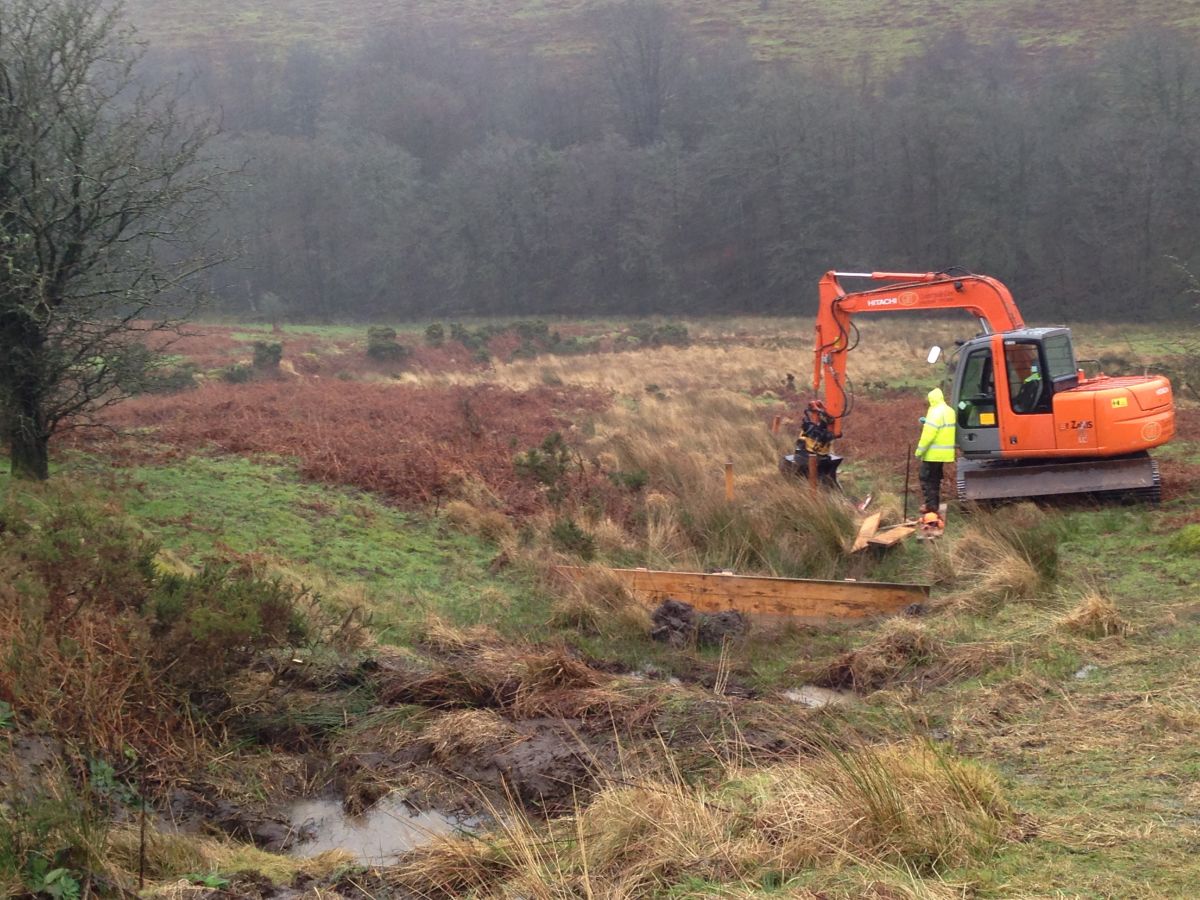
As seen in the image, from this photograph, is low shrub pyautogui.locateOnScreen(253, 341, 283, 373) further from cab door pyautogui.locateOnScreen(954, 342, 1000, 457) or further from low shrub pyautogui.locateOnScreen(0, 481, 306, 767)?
low shrub pyautogui.locateOnScreen(0, 481, 306, 767)

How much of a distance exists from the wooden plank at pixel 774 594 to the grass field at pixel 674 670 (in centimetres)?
39

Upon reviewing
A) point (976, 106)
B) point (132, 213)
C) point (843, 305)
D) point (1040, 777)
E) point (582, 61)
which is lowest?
point (1040, 777)

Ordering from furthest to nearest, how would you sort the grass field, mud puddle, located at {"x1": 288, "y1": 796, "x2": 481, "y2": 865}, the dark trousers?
1. the dark trousers
2. mud puddle, located at {"x1": 288, "y1": 796, "x2": 481, "y2": 865}
3. the grass field

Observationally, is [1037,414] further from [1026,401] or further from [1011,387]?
[1011,387]

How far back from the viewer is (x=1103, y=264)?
48375 mm

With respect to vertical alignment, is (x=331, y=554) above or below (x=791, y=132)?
below

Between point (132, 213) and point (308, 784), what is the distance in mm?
7331

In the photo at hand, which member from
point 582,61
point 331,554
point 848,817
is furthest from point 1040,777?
point 582,61

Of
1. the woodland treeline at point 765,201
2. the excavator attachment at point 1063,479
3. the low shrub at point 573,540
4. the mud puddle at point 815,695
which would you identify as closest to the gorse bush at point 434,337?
the woodland treeline at point 765,201

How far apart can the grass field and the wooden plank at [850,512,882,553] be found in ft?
0.71

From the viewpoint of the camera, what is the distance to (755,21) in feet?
322

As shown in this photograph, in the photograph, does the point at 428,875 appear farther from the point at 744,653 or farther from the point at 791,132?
the point at 791,132

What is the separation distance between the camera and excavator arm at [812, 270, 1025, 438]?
45.2 ft

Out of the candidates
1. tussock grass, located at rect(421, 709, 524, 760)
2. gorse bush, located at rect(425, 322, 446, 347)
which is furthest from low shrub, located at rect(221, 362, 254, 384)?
tussock grass, located at rect(421, 709, 524, 760)
